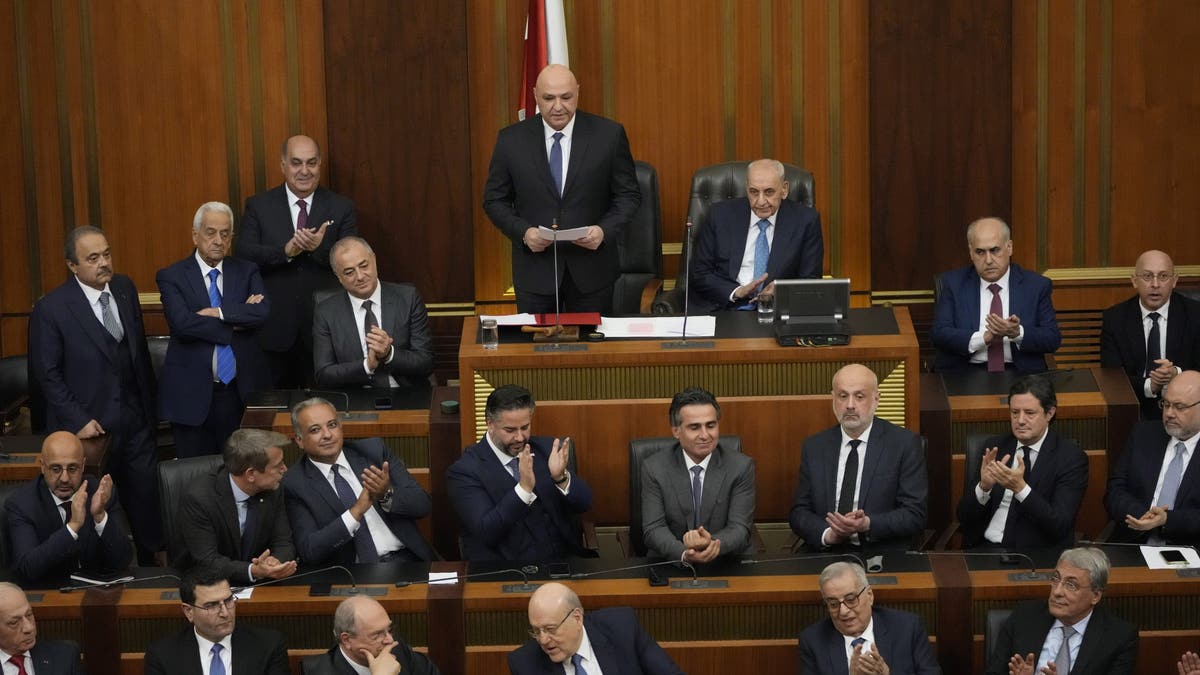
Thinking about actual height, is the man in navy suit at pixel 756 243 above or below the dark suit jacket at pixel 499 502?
above

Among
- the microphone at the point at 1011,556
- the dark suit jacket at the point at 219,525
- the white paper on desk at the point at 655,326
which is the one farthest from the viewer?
the white paper on desk at the point at 655,326

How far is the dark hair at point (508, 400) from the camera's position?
5.56 metres

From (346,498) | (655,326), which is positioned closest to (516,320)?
(655,326)

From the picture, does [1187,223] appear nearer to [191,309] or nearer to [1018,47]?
[1018,47]

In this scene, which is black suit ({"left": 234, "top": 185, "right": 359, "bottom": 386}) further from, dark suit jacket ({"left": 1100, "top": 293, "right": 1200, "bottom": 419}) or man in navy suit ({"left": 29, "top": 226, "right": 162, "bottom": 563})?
dark suit jacket ({"left": 1100, "top": 293, "right": 1200, "bottom": 419})

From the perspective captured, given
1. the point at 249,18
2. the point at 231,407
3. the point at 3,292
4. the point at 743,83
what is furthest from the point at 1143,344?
the point at 3,292

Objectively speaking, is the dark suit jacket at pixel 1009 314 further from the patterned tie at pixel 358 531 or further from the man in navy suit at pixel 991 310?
the patterned tie at pixel 358 531

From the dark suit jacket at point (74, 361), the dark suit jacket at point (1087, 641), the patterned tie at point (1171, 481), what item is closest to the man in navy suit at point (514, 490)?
the dark suit jacket at point (1087, 641)

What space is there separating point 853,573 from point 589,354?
4.06 feet

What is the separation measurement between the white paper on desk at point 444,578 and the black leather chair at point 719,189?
2033mm

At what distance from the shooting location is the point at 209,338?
657cm

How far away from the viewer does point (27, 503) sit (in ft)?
18.5

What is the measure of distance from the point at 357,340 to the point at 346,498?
861 mm

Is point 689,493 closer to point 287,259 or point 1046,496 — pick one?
point 1046,496
